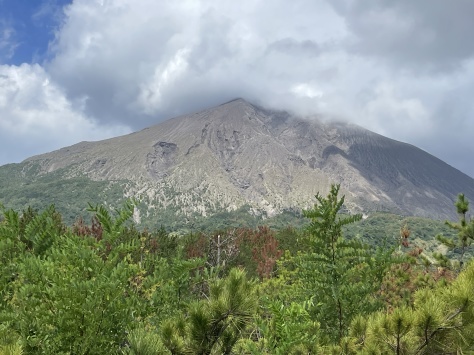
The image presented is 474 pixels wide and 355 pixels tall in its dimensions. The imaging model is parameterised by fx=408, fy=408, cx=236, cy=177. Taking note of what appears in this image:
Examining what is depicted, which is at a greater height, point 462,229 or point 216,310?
point 462,229

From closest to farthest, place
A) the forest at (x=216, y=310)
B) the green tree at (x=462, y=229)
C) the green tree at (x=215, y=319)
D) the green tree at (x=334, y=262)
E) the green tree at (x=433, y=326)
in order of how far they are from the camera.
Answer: the green tree at (x=433, y=326), the forest at (x=216, y=310), the green tree at (x=215, y=319), the green tree at (x=334, y=262), the green tree at (x=462, y=229)

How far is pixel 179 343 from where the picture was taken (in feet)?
12.2

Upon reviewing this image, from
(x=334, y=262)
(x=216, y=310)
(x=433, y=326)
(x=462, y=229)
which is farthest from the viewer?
(x=462, y=229)

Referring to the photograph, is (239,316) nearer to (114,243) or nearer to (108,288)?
(108,288)

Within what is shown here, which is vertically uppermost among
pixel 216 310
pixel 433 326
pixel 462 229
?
pixel 462 229

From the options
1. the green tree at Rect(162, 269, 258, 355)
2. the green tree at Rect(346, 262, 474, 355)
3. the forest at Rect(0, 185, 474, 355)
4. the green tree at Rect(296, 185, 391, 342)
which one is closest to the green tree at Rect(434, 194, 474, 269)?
the green tree at Rect(296, 185, 391, 342)

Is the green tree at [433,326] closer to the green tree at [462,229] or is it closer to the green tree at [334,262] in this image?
the green tree at [334,262]

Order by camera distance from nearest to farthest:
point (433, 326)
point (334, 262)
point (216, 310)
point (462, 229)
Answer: point (433, 326), point (216, 310), point (334, 262), point (462, 229)

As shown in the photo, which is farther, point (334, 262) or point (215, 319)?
point (334, 262)

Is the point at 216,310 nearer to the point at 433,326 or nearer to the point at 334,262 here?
the point at 433,326

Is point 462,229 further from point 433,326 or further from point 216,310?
point 216,310

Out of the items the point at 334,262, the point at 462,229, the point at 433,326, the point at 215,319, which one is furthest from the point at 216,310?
the point at 462,229

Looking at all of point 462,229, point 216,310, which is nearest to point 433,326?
point 216,310

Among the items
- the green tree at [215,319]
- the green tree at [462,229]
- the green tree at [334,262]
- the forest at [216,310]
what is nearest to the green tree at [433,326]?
the forest at [216,310]
